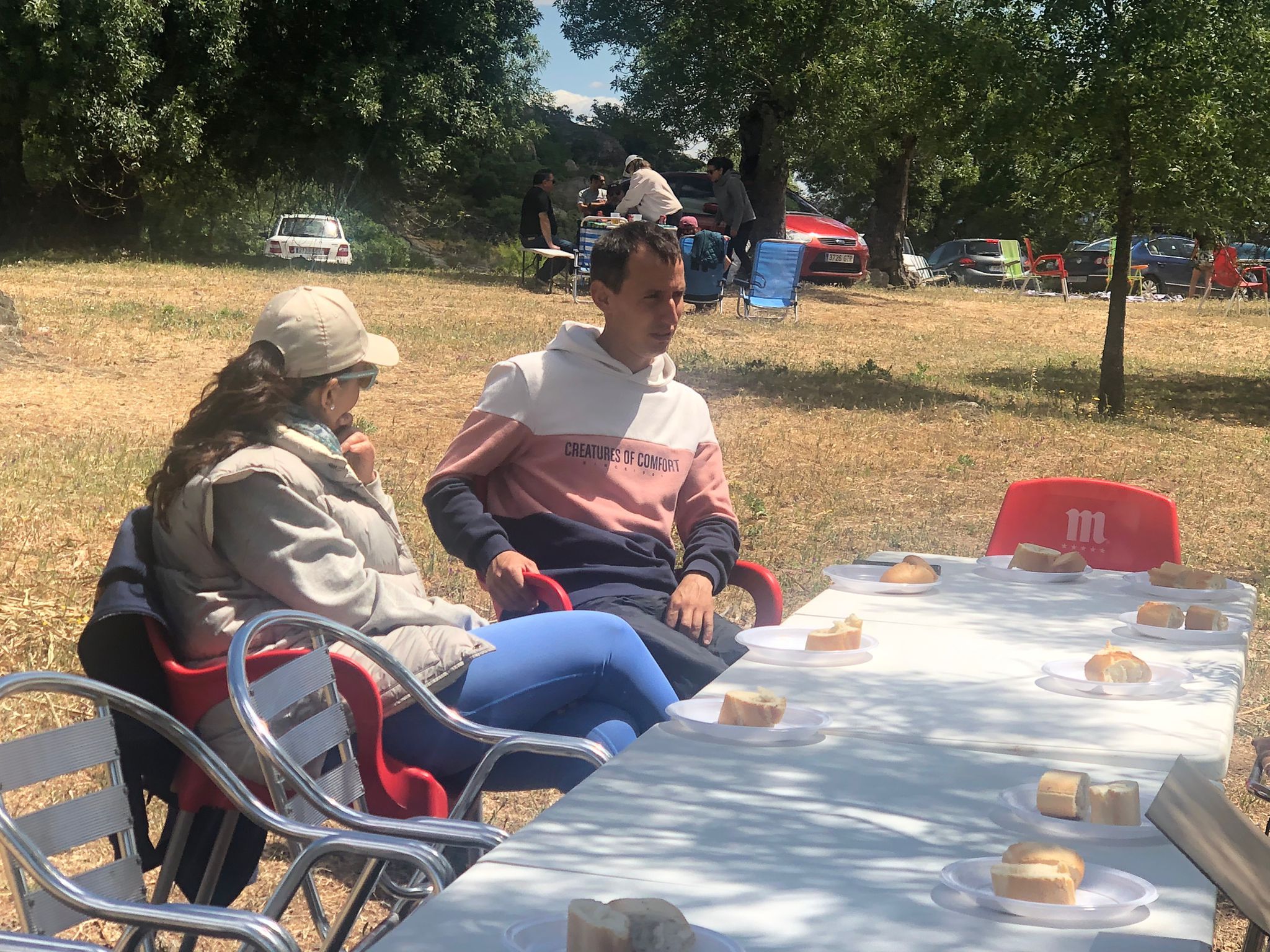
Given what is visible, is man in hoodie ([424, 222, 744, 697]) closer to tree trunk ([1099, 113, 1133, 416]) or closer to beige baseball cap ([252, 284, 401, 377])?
beige baseball cap ([252, 284, 401, 377])

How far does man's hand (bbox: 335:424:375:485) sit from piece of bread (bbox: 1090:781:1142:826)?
1.88m

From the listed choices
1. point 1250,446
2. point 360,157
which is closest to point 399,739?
point 1250,446

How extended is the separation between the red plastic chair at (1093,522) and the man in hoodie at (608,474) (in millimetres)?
981

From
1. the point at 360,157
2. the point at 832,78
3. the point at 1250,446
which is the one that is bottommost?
the point at 1250,446

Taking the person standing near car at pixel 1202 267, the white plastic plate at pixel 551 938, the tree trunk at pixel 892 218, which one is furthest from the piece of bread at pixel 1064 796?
the tree trunk at pixel 892 218

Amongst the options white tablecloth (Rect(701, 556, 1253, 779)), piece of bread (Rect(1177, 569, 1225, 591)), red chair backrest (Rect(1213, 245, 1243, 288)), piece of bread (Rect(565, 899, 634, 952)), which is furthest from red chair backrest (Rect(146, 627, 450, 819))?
red chair backrest (Rect(1213, 245, 1243, 288))

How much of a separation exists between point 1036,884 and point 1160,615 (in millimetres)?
1600

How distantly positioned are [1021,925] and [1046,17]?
10.7 meters

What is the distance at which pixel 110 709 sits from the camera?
236 cm

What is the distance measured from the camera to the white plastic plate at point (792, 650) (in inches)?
105

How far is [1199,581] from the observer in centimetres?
340

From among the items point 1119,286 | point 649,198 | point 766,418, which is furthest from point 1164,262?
point 766,418

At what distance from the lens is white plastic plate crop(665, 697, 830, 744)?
2162 mm

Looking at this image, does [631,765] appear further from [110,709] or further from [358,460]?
[358,460]
